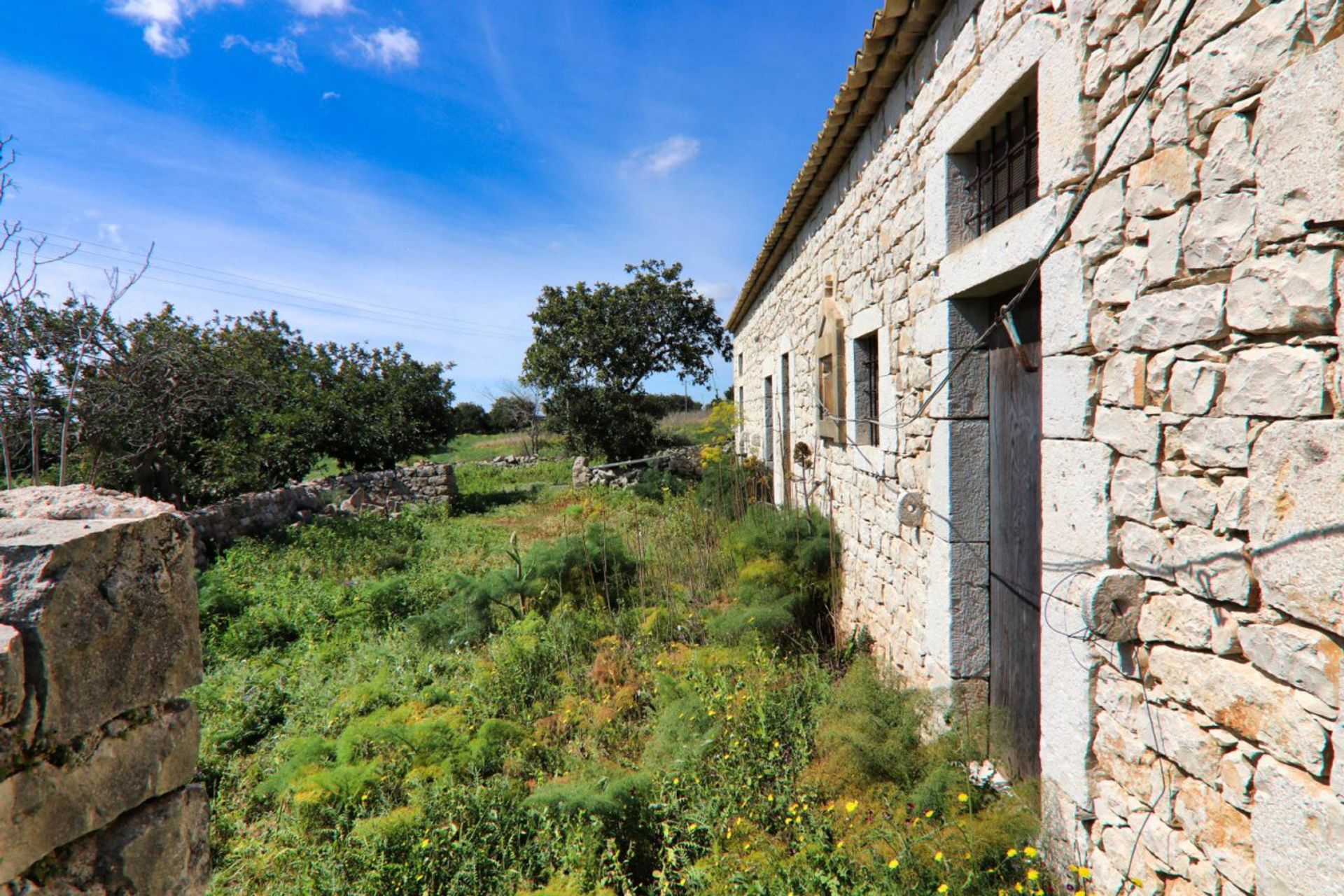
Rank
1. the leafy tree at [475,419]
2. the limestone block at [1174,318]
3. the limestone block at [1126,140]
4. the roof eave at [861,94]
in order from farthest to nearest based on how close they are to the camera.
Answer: the leafy tree at [475,419], the roof eave at [861,94], the limestone block at [1126,140], the limestone block at [1174,318]

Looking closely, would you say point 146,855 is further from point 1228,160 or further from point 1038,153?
point 1038,153

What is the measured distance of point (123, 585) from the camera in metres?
1.62

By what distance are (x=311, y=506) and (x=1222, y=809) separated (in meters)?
11.5

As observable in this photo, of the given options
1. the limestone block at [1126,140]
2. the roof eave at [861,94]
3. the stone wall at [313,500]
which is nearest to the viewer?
the limestone block at [1126,140]

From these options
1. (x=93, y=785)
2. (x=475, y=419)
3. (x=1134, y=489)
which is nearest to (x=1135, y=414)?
(x=1134, y=489)

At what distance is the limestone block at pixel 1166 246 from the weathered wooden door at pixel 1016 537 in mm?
903

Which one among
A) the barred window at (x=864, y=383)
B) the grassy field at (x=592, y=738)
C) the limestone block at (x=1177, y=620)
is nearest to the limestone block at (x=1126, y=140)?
the limestone block at (x=1177, y=620)

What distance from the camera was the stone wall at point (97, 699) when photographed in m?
1.40

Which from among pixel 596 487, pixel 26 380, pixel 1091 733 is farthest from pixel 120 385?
pixel 1091 733

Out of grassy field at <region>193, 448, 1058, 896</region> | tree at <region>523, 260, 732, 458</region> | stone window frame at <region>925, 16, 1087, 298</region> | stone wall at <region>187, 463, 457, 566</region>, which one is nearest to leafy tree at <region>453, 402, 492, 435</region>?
tree at <region>523, 260, 732, 458</region>

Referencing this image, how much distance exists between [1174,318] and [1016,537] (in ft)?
4.74

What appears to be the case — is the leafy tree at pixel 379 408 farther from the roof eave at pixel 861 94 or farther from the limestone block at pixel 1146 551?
the limestone block at pixel 1146 551

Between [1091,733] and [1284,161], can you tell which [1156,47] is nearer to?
[1284,161]

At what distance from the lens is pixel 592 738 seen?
13.7 ft
